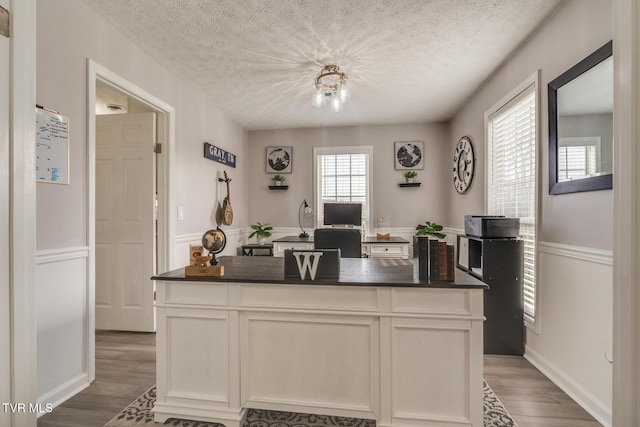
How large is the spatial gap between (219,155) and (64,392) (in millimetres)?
2788

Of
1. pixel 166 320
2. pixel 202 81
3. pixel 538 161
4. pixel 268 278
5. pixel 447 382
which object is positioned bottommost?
pixel 447 382

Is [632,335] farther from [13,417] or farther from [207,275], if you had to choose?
[207,275]

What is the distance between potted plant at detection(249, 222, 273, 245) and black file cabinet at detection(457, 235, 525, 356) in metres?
3.10

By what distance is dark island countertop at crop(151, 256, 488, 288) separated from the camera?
1.51 m

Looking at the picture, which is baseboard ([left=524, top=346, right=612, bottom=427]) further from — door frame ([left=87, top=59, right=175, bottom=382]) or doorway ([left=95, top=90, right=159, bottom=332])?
doorway ([left=95, top=90, right=159, bottom=332])

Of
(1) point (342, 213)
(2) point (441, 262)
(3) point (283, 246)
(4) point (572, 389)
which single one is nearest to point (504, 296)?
(4) point (572, 389)

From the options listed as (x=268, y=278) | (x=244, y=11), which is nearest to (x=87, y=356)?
(x=268, y=278)

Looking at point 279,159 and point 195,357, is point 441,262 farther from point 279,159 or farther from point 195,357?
point 279,159

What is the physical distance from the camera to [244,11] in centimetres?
209

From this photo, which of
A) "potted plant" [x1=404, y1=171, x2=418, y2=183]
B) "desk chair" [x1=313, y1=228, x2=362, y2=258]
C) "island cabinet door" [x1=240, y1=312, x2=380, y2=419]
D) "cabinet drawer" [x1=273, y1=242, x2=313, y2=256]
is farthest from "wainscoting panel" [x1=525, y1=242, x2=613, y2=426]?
"cabinet drawer" [x1=273, y1=242, x2=313, y2=256]

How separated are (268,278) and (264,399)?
646 millimetres

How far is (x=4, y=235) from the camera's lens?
2.36ft

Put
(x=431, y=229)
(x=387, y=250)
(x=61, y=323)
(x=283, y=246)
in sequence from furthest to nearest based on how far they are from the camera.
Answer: (x=431, y=229) < (x=283, y=246) < (x=387, y=250) < (x=61, y=323)

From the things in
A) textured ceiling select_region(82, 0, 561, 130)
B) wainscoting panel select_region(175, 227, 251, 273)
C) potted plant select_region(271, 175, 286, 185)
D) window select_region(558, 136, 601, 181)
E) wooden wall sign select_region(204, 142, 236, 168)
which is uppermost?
textured ceiling select_region(82, 0, 561, 130)
